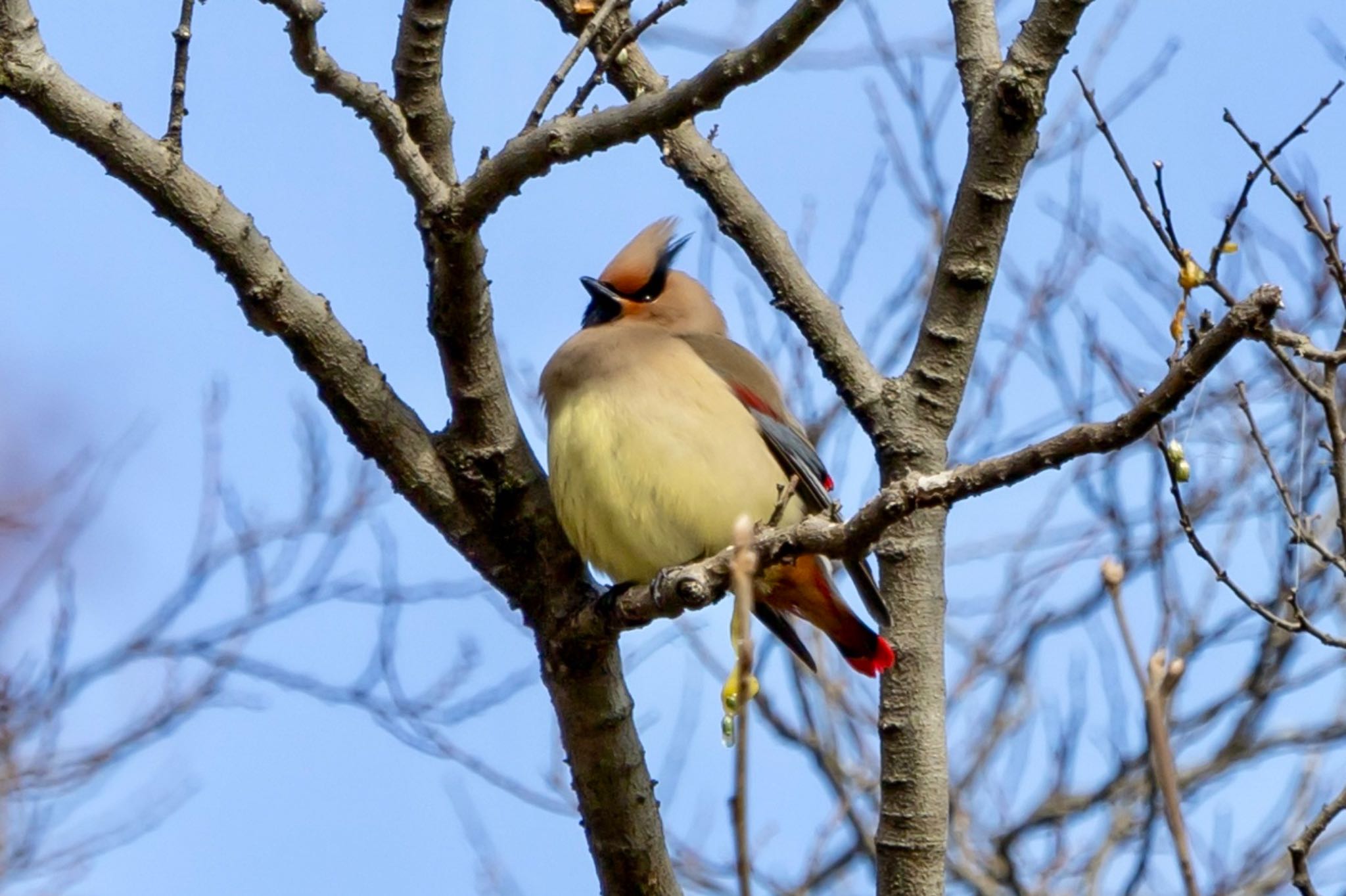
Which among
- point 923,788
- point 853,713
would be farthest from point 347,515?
point 923,788

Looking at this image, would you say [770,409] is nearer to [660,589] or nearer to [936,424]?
[936,424]

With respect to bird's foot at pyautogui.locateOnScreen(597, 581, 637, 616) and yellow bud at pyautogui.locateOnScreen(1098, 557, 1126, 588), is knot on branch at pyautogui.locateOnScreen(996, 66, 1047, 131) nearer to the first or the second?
bird's foot at pyautogui.locateOnScreen(597, 581, 637, 616)

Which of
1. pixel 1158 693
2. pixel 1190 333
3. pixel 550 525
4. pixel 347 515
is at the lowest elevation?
pixel 1158 693

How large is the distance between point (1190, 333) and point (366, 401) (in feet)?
5.03

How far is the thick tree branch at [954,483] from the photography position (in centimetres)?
218

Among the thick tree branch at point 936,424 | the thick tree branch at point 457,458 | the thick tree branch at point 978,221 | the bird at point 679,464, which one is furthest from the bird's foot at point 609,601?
the thick tree branch at point 978,221

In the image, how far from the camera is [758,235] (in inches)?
162

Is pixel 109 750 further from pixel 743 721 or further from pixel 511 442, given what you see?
pixel 743 721

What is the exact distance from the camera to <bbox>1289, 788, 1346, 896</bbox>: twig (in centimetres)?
231

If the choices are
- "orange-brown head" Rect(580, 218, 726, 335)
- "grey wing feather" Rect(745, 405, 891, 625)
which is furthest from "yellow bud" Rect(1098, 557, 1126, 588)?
"orange-brown head" Rect(580, 218, 726, 335)

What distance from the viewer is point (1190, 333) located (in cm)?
269

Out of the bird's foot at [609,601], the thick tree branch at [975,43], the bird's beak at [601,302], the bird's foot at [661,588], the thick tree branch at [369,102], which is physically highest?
the bird's beak at [601,302]

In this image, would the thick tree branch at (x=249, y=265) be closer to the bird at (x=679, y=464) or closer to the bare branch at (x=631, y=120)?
the bare branch at (x=631, y=120)

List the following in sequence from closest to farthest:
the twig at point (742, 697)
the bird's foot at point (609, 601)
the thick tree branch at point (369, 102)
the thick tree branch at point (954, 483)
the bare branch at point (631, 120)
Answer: the twig at point (742, 697), the thick tree branch at point (954, 483), the bare branch at point (631, 120), the thick tree branch at point (369, 102), the bird's foot at point (609, 601)
